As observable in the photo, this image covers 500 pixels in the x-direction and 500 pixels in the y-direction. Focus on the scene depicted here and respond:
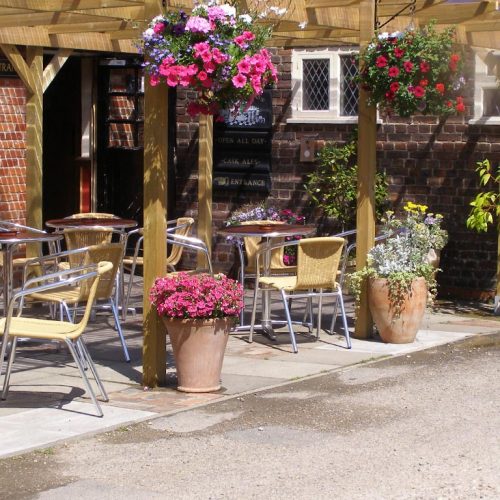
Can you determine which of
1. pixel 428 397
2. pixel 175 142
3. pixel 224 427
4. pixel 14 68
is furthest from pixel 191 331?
pixel 175 142

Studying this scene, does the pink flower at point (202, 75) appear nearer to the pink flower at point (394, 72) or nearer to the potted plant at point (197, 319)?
the potted plant at point (197, 319)

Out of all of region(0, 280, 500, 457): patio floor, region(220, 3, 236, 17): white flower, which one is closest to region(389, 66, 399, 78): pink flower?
region(0, 280, 500, 457): patio floor

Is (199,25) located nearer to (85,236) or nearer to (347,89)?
(85,236)

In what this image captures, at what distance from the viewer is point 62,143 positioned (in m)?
15.0

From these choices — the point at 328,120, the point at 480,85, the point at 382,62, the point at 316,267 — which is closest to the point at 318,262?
the point at 316,267

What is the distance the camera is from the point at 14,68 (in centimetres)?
1237

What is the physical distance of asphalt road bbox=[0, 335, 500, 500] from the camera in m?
5.68

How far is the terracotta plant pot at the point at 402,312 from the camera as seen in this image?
9664mm

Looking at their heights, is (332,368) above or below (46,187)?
below

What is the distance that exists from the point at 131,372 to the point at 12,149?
5237mm

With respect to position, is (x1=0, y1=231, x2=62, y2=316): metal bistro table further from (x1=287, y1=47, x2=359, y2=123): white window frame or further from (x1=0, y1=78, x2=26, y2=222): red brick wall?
(x1=287, y1=47, x2=359, y2=123): white window frame

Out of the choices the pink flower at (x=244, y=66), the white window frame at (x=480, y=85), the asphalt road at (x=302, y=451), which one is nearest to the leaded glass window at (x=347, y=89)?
the white window frame at (x=480, y=85)

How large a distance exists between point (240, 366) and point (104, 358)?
1.04 m

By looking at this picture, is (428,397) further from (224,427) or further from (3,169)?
(3,169)
